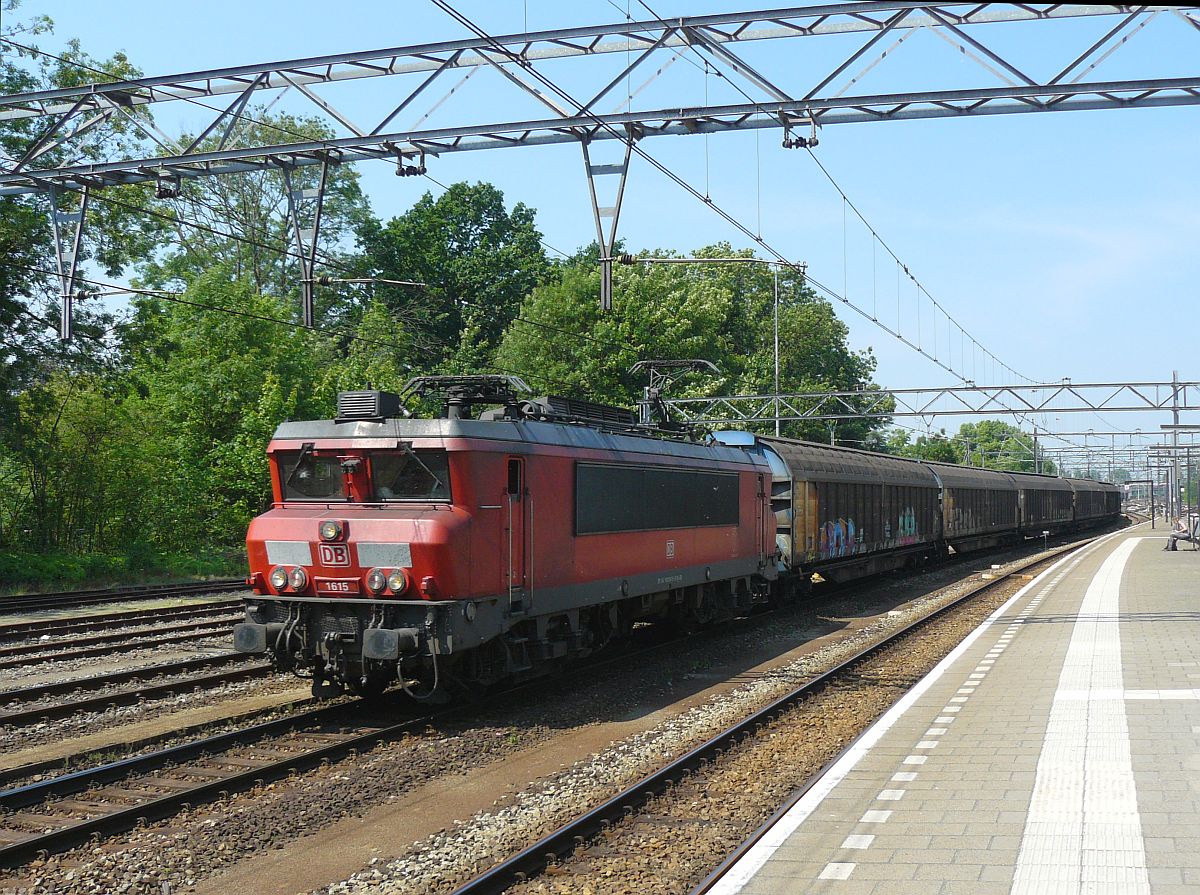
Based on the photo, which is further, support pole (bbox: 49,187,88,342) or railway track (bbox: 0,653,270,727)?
support pole (bbox: 49,187,88,342)

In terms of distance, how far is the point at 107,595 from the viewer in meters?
24.4

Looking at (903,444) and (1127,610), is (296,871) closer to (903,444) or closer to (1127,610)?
(1127,610)

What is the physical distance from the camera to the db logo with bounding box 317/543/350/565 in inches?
439

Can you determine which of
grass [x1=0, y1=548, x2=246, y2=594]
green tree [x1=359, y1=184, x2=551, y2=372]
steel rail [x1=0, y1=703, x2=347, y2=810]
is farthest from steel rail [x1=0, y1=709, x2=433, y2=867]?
green tree [x1=359, y1=184, x2=551, y2=372]

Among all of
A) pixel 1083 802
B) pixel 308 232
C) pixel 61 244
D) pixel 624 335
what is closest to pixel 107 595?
pixel 61 244

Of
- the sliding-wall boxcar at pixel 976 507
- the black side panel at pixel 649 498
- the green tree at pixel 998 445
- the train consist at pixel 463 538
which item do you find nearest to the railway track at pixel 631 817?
the train consist at pixel 463 538

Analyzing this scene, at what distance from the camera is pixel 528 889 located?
6777mm

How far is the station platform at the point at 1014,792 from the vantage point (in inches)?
243

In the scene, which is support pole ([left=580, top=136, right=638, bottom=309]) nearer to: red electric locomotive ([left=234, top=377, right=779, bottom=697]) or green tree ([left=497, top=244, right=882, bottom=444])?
red electric locomotive ([left=234, top=377, right=779, bottom=697])

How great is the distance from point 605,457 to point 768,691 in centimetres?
349

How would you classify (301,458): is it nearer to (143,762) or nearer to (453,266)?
(143,762)

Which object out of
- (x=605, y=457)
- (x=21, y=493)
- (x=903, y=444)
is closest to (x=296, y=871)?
(x=605, y=457)

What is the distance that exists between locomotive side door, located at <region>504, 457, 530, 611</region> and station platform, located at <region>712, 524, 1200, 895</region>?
3863mm

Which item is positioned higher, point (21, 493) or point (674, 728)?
point (21, 493)
